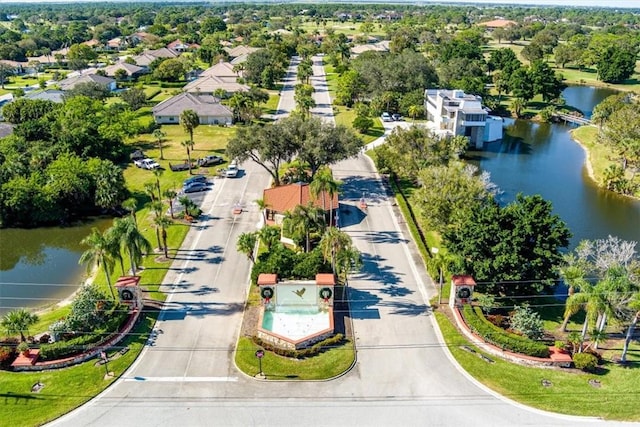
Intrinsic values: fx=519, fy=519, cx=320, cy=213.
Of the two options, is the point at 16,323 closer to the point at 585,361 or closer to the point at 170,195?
the point at 170,195

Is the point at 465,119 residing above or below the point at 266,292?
above

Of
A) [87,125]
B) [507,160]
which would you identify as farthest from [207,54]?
[507,160]

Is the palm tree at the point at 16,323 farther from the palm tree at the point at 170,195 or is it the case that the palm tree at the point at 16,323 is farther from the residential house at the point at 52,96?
the residential house at the point at 52,96

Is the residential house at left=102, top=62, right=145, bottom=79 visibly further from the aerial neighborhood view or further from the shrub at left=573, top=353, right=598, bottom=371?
the shrub at left=573, top=353, right=598, bottom=371

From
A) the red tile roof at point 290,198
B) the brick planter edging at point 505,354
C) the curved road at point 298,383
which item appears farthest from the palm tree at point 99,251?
the brick planter edging at point 505,354

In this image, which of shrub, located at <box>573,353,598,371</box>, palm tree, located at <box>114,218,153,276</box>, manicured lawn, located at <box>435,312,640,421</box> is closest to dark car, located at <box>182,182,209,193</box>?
palm tree, located at <box>114,218,153,276</box>

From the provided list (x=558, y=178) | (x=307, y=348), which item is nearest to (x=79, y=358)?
(x=307, y=348)
